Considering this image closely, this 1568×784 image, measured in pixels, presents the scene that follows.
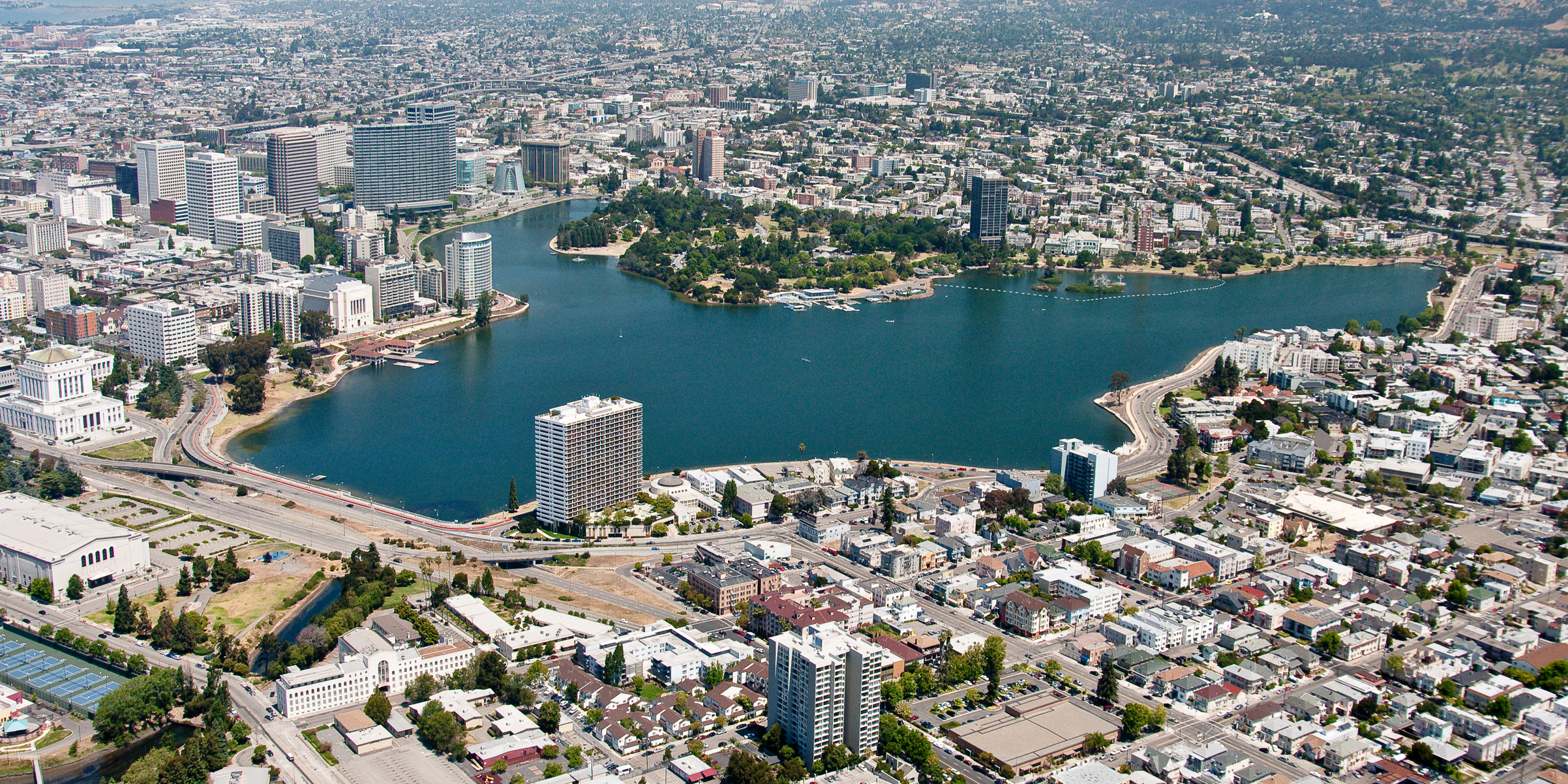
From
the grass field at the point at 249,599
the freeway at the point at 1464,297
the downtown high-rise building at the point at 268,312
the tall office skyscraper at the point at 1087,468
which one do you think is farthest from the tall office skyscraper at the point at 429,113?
the grass field at the point at 249,599

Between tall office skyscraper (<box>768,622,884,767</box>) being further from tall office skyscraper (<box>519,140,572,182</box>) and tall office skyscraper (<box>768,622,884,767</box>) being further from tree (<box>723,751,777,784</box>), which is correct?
tall office skyscraper (<box>519,140,572,182</box>)

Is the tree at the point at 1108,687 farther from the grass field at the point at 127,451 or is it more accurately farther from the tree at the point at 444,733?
the grass field at the point at 127,451

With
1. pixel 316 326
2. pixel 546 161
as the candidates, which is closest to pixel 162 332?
pixel 316 326

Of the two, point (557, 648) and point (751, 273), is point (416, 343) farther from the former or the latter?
point (557, 648)

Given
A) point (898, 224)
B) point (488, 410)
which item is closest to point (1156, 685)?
point (488, 410)

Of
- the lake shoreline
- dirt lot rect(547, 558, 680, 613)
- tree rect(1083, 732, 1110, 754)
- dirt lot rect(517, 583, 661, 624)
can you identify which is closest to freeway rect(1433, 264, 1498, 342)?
the lake shoreline

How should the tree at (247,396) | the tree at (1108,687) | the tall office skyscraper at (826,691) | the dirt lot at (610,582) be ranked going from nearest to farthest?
the tall office skyscraper at (826,691), the tree at (1108,687), the dirt lot at (610,582), the tree at (247,396)

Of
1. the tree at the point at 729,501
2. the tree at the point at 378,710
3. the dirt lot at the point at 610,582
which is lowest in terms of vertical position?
the tree at the point at 378,710
